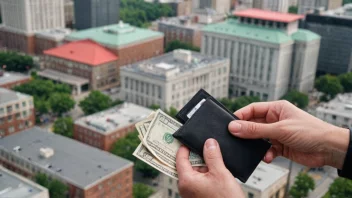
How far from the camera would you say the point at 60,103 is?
44.7 metres

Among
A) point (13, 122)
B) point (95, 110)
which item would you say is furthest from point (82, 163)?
point (95, 110)

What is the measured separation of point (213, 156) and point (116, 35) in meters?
56.1

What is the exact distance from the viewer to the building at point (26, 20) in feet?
213

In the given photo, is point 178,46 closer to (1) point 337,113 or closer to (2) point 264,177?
(1) point 337,113

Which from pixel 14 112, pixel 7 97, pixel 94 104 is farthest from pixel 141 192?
pixel 94 104

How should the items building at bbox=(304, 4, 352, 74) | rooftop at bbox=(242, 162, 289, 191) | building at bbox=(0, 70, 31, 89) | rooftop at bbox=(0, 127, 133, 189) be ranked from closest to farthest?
rooftop at bbox=(242, 162, 289, 191) → rooftop at bbox=(0, 127, 133, 189) → building at bbox=(0, 70, 31, 89) → building at bbox=(304, 4, 352, 74)

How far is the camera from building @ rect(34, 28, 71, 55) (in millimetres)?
64562

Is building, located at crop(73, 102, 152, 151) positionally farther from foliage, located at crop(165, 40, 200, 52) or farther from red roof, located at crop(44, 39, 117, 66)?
foliage, located at crop(165, 40, 200, 52)

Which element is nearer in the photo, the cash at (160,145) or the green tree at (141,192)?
the cash at (160,145)

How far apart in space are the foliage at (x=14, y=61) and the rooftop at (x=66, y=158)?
29.5 metres

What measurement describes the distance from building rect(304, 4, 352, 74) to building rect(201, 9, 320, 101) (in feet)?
14.4

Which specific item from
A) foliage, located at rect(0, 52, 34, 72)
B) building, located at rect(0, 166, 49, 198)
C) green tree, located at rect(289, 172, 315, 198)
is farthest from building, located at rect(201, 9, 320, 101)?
building, located at rect(0, 166, 49, 198)

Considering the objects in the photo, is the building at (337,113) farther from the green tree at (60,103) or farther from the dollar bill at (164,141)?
the dollar bill at (164,141)

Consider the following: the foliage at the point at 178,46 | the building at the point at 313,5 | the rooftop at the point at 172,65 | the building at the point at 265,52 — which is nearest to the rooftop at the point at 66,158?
the rooftop at the point at 172,65
